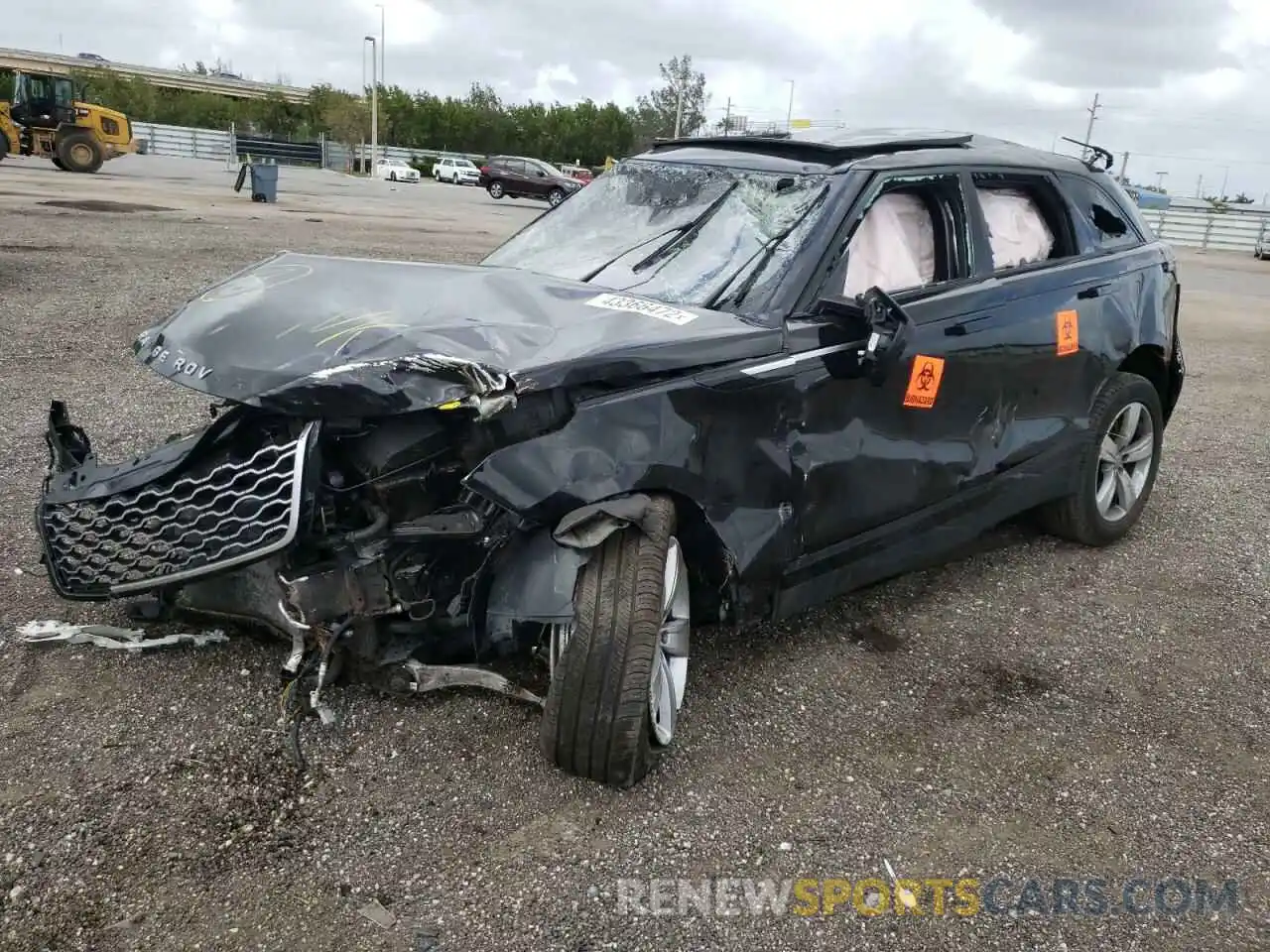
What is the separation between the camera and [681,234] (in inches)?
143

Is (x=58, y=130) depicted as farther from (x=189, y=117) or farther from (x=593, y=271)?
(x=189, y=117)

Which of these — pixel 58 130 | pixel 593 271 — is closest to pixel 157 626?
pixel 593 271

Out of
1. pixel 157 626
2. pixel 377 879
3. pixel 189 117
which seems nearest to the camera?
pixel 377 879

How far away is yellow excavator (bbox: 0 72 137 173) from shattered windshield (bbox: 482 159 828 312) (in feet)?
92.5

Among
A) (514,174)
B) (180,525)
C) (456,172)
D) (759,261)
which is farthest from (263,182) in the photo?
(456,172)

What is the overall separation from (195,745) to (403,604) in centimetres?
75

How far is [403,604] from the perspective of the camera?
2824mm

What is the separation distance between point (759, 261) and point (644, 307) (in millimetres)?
505

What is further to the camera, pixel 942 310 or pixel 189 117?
pixel 189 117

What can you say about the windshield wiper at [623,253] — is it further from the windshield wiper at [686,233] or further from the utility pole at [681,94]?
the utility pole at [681,94]

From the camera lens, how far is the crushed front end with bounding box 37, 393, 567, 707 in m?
2.67

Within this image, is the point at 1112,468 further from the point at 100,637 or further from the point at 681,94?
the point at 681,94

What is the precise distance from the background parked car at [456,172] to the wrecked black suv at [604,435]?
47.4 m

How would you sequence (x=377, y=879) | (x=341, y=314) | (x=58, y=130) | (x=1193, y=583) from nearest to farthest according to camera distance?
1. (x=377, y=879)
2. (x=341, y=314)
3. (x=1193, y=583)
4. (x=58, y=130)
